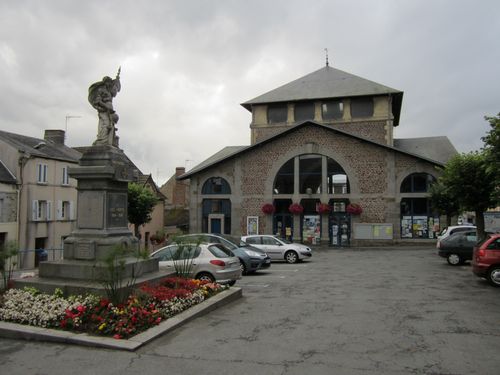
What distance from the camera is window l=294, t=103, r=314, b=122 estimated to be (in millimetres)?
36500

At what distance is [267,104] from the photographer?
37.5 metres

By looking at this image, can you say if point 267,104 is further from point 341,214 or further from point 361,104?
point 341,214

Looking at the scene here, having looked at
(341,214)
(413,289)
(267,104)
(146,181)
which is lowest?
(413,289)

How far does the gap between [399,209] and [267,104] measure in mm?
14426

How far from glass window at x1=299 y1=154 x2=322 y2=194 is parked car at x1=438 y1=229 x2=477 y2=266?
1355 cm

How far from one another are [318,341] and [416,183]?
25411 mm

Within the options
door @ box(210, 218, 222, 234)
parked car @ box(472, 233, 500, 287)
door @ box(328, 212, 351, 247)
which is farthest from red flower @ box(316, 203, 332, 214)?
parked car @ box(472, 233, 500, 287)

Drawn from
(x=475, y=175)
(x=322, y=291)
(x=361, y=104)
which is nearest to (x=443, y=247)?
(x=475, y=175)

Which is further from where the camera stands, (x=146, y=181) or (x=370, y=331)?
(x=146, y=181)

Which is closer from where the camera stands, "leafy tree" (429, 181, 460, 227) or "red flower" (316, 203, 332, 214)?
"leafy tree" (429, 181, 460, 227)


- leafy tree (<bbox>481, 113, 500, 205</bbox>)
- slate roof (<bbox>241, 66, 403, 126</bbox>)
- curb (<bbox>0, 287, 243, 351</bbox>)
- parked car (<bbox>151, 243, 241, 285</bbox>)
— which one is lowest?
curb (<bbox>0, 287, 243, 351</bbox>)

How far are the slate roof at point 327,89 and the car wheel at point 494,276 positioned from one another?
23736 mm

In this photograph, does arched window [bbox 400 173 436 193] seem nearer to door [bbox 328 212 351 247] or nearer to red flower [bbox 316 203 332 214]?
door [bbox 328 212 351 247]

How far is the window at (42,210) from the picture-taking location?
2948cm
